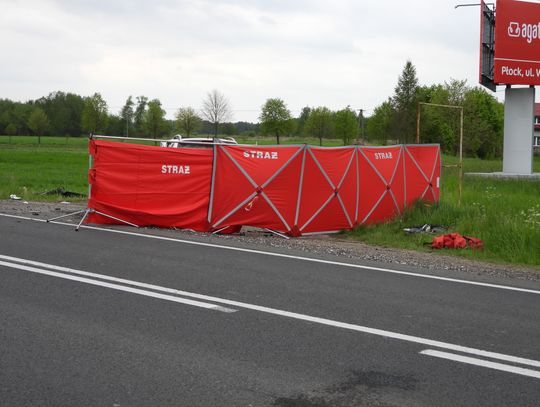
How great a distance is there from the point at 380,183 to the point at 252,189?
11.7 feet

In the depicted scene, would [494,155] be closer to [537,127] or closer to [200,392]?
[537,127]

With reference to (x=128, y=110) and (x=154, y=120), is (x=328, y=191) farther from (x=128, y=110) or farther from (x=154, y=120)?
(x=128, y=110)

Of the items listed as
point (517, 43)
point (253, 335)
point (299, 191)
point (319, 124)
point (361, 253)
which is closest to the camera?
point (253, 335)

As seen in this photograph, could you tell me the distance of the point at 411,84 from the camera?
105125mm

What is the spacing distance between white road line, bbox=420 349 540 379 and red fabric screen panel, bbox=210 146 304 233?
307 inches

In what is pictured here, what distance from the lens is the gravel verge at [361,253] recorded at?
32.7 ft

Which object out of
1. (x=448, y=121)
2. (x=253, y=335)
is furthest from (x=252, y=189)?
(x=448, y=121)

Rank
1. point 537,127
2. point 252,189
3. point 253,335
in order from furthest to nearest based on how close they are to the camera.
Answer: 1. point 537,127
2. point 252,189
3. point 253,335

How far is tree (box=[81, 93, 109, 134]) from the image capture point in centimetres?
8888

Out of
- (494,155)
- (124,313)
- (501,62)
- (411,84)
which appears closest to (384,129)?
(494,155)

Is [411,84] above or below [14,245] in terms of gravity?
above

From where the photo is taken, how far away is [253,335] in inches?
235

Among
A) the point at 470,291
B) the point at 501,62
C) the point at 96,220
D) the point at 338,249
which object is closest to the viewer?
the point at 470,291

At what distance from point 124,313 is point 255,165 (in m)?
7.10
